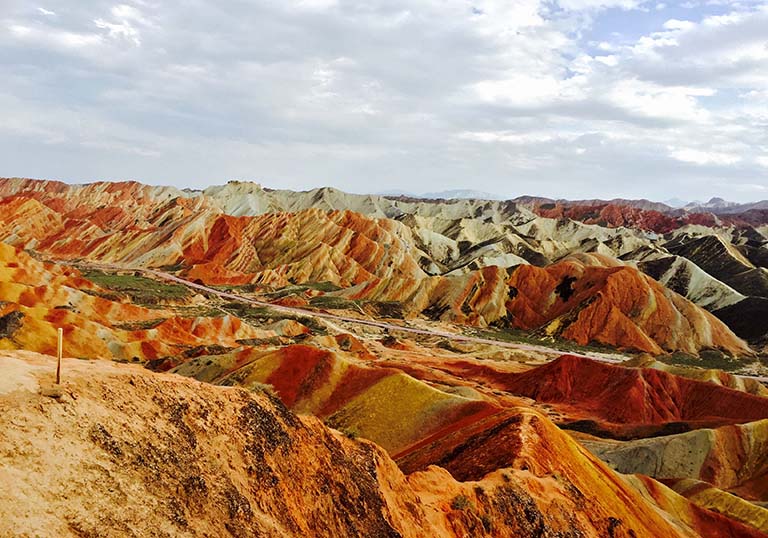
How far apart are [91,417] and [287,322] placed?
7083cm

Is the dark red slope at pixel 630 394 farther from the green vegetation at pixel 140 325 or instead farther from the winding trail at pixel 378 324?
the green vegetation at pixel 140 325

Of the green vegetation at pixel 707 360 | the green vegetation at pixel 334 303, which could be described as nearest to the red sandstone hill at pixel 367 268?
the green vegetation at pixel 707 360

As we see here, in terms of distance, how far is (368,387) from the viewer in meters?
42.3

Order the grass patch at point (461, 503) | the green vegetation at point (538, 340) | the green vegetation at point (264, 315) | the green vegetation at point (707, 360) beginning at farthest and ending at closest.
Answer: the green vegetation at point (538, 340)
the green vegetation at point (264, 315)
the green vegetation at point (707, 360)
the grass patch at point (461, 503)

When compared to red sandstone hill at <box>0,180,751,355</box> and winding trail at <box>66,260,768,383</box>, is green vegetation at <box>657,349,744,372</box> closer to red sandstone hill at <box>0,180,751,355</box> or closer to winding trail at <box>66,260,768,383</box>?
red sandstone hill at <box>0,180,751,355</box>

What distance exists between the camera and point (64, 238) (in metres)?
163

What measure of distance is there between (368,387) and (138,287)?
79881mm

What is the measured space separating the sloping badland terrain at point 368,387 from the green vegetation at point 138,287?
1.15m

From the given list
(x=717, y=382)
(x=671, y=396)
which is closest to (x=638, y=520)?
(x=671, y=396)

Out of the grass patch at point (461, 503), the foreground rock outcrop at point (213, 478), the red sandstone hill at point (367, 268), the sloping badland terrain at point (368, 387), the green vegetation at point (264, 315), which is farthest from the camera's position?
the red sandstone hill at point (367, 268)

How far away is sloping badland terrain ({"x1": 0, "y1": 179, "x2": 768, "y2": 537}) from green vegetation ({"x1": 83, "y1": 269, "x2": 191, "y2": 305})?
115 cm

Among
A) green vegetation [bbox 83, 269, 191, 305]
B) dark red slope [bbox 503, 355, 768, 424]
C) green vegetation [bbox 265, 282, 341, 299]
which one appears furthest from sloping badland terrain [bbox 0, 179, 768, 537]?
green vegetation [bbox 83, 269, 191, 305]

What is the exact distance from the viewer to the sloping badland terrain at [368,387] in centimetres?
1435

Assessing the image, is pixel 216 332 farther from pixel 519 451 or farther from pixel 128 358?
pixel 519 451
